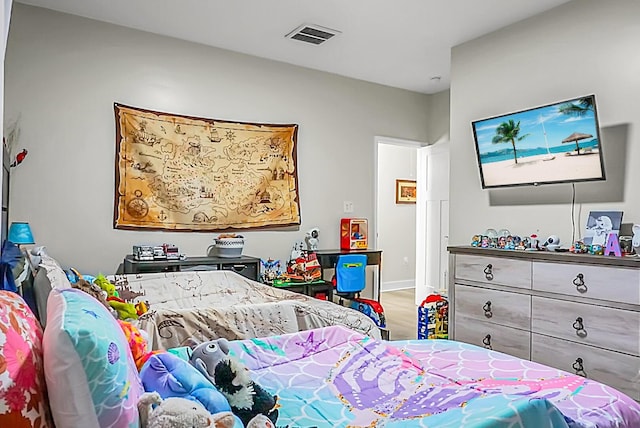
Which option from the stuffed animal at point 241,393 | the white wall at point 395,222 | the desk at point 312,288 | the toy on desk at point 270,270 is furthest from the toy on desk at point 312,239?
the stuffed animal at point 241,393

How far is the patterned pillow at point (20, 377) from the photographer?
0.83m

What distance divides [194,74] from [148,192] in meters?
1.14

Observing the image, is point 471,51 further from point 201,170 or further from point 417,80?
point 201,170

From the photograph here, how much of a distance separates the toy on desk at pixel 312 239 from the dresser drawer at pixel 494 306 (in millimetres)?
1684

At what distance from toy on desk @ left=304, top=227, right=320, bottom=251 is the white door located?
67.5 inches

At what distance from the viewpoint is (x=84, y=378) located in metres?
0.88

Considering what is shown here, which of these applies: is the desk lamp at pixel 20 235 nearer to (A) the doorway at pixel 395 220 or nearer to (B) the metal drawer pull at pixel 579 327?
(B) the metal drawer pull at pixel 579 327

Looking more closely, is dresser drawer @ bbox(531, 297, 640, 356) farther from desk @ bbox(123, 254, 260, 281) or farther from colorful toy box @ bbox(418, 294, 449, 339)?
desk @ bbox(123, 254, 260, 281)

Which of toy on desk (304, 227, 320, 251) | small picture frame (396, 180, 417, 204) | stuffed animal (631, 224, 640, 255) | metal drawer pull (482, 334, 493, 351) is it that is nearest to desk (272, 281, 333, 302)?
toy on desk (304, 227, 320, 251)

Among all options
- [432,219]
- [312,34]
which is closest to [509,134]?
[312,34]

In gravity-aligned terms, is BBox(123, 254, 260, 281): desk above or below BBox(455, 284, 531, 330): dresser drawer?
above

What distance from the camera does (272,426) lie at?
3.71 ft

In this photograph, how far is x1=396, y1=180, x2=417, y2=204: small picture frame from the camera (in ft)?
24.8

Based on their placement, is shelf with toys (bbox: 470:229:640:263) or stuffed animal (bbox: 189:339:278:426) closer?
stuffed animal (bbox: 189:339:278:426)
